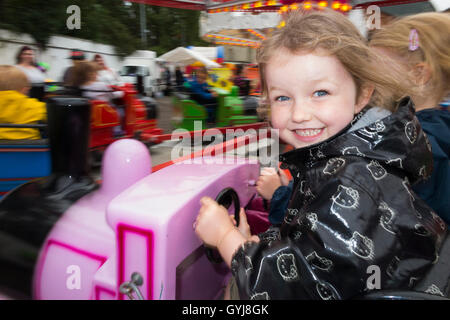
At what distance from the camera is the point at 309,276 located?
0.49m

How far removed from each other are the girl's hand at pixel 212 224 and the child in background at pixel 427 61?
18.6 inches

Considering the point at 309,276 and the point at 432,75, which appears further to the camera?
the point at 432,75

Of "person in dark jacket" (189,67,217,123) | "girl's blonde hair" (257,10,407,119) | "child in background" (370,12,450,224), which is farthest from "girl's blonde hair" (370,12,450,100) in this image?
"person in dark jacket" (189,67,217,123)

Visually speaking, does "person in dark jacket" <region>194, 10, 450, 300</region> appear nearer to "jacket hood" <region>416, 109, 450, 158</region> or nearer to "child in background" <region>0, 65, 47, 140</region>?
"jacket hood" <region>416, 109, 450, 158</region>

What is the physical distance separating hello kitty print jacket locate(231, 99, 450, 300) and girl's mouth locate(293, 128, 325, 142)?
0.09ft

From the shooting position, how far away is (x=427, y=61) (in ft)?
2.87

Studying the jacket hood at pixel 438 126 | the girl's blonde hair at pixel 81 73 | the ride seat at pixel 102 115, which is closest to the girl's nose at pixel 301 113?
the jacket hood at pixel 438 126

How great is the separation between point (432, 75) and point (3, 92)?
75.5 inches

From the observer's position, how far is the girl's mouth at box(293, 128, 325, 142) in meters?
0.62

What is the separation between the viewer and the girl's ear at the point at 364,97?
64 centimetres

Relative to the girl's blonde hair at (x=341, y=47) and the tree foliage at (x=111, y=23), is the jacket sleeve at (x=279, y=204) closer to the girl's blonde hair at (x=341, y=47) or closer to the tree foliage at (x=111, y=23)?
the girl's blonde hair at (x=341, y=47)

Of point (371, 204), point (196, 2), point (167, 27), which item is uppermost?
point (167, 27)
